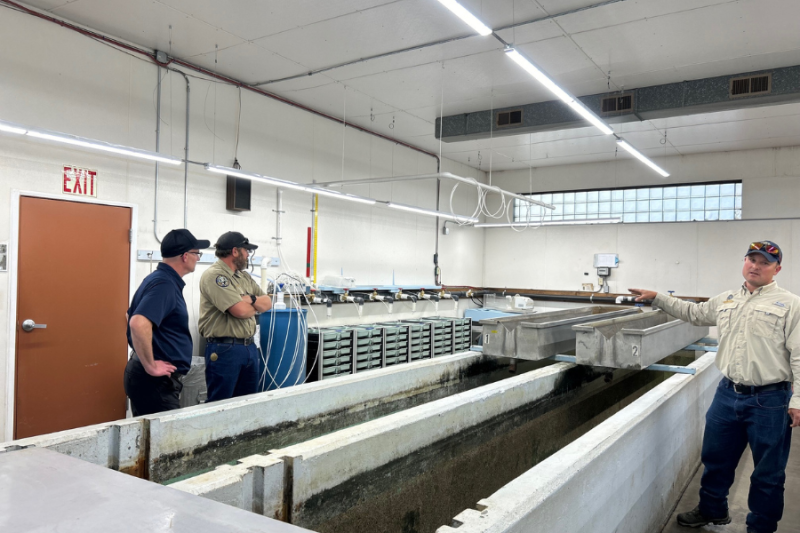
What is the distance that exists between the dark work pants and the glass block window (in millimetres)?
6122

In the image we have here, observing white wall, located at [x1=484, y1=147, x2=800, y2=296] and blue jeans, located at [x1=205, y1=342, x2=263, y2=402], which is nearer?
blue jeans, located at [x1=205, y1=342, x2=263, y2=402]

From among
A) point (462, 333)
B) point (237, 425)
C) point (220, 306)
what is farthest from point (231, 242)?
point (462, 333)

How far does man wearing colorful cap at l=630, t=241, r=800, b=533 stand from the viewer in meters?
2.36

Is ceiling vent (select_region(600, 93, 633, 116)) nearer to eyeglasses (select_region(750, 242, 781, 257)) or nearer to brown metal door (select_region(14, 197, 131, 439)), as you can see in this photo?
eyeglasses (select_region(750, 242, 781, 257))

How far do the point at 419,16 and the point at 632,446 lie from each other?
3133 mm

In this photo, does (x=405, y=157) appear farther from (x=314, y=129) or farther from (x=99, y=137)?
(x=99, y=137)

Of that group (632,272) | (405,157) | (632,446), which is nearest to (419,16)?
(632,446)

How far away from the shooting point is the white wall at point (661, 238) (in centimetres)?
695

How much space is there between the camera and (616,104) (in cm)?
518

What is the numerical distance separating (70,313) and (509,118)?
4.59 m

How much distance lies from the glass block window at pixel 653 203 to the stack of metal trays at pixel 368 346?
3159 millimetres

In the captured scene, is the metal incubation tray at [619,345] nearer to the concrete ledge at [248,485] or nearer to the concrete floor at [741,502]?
the concrete floor at [741,502]

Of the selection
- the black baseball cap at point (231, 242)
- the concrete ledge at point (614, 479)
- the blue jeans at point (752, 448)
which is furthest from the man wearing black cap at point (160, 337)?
the blue jeans at point (752, 448)

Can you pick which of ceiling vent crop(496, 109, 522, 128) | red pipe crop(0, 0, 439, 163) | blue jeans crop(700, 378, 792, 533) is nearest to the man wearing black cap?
red pipe crop(0, 0, 439, 163)
